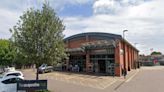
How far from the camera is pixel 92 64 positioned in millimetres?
41219

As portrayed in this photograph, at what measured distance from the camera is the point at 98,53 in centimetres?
3956

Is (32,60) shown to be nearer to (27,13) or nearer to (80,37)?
(27,13)

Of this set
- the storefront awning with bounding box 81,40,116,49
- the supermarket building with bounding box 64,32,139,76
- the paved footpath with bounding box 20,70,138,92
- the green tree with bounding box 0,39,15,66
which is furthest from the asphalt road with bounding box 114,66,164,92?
the green tree with bounding box 0,39,15,66

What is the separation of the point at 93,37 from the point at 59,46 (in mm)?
22591

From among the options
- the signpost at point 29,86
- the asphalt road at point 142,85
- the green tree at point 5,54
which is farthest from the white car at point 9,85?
the green tree at point 5,54

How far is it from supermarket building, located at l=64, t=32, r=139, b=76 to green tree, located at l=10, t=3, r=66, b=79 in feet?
51.2

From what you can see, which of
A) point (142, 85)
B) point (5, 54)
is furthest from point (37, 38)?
point (5, 54)

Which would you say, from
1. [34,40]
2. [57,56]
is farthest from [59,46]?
[34,40]

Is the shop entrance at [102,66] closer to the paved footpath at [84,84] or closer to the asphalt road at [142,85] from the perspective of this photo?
the paved footpath at [84,84]

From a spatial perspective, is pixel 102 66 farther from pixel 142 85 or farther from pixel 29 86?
pixel 29 86

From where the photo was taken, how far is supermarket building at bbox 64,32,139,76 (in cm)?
3666

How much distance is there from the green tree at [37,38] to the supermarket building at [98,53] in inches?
615

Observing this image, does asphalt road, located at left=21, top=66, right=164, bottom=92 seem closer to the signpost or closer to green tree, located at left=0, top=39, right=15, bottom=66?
the signpost

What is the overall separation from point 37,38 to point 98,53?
21.0 meters
